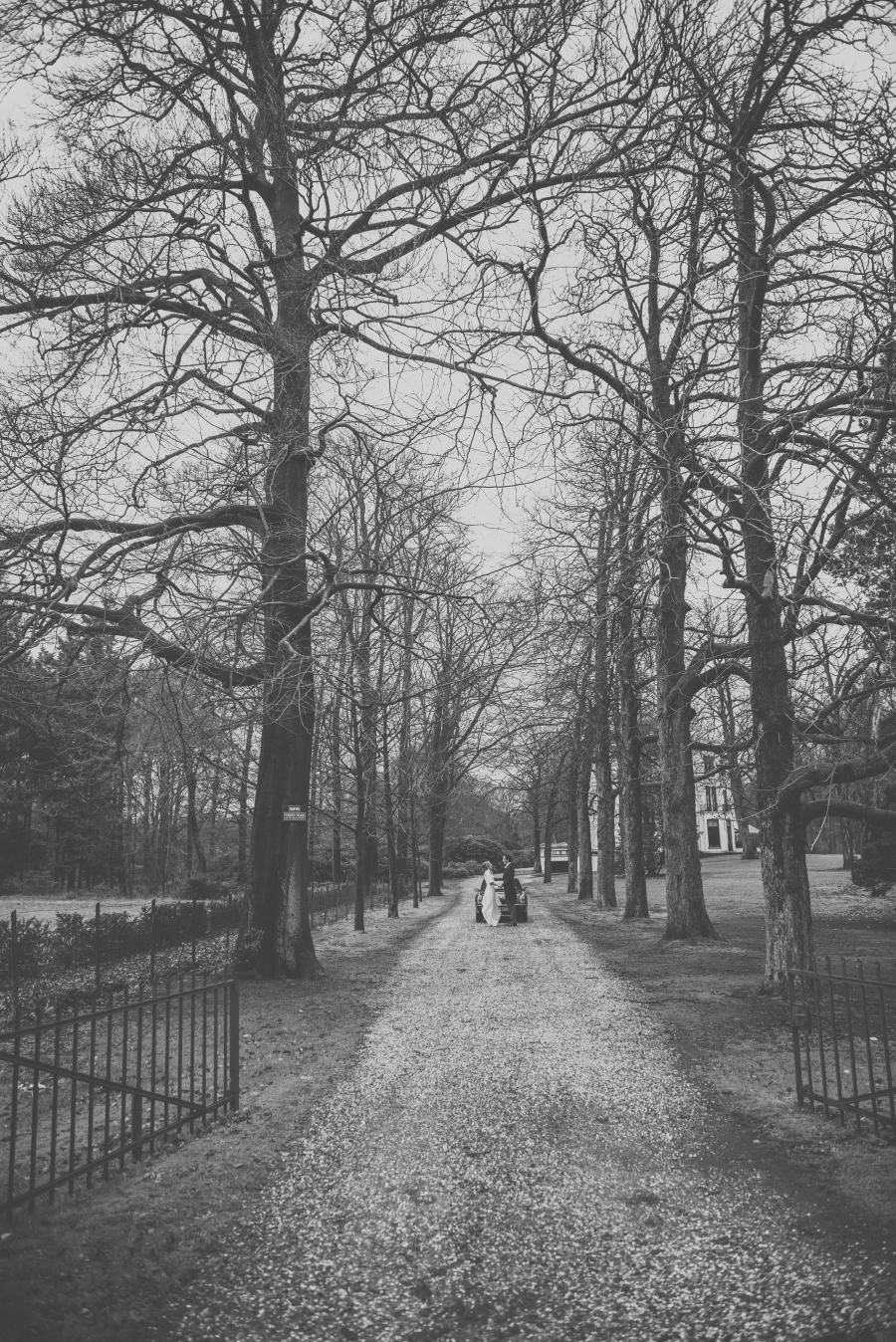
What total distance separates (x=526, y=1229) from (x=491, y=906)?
58.1 feet

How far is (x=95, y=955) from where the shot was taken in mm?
13789

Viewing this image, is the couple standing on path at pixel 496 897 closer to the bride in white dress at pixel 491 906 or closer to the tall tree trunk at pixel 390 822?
the bride in white dress at pixel 491 906

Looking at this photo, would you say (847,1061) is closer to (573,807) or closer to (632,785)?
(632,785)

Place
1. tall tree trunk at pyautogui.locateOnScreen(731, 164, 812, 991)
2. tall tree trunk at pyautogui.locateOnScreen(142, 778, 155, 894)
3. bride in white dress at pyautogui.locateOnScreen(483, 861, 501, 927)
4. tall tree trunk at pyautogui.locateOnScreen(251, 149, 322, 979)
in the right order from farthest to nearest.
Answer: tall tree trunk at pyautogui.locateOnScreen(142, 778, 155, 894) < bride in white dress at pyautogui.locateOnScreen(483, 861, 501, 927) < tall tree trunk at pyautogui.locateOnScreen(731, 164, 812, 991) < tall tree trunk at pyautogui.locateOnScreen(251, 149, 322, 979)

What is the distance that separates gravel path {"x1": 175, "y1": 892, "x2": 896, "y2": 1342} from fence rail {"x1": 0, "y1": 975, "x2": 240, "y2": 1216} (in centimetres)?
90

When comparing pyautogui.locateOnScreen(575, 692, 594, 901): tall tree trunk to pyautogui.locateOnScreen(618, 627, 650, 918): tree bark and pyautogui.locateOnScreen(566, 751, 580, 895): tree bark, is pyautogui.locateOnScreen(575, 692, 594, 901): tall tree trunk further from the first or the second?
pyautogui.locateOnScreen(618, 627, 650, 918): tree bark

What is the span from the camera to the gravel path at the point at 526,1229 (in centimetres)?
396

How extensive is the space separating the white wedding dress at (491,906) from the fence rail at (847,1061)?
40.9 feet

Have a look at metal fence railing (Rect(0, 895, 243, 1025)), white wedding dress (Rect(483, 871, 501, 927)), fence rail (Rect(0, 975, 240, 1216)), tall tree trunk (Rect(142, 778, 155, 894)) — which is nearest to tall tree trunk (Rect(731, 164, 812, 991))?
fence rail (Rect(0, 975, 240, 1216))

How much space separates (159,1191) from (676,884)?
1325 centimetres

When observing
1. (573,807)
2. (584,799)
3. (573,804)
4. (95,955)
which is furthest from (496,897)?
(573,807)

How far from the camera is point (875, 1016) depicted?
10.1 meters

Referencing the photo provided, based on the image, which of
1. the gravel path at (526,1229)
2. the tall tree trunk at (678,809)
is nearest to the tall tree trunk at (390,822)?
the tall tree trunk at (678,809)

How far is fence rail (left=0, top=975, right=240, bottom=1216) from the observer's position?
490 cm
